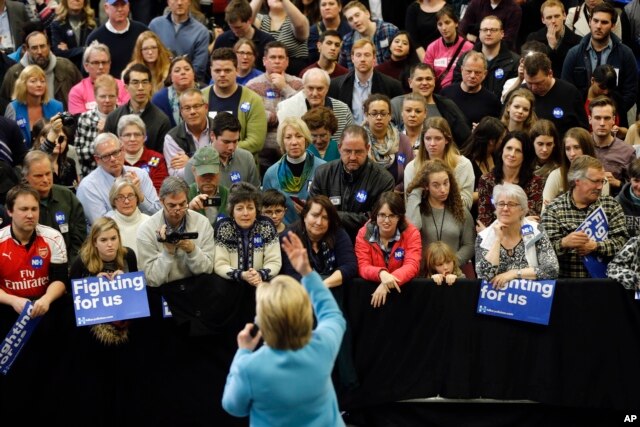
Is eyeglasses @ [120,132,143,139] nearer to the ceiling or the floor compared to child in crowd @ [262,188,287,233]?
nearer to the ceiling

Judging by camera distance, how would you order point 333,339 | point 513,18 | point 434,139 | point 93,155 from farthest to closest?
point 513,18
point 93,155
point 434,139
point 333,339

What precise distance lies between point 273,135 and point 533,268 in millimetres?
3462

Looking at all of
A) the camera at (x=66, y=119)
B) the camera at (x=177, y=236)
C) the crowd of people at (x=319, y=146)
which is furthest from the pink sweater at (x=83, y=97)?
the camera at (x=177, y=236)

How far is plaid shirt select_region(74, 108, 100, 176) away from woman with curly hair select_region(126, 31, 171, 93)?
1273 millimetres

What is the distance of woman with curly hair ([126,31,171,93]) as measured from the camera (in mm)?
11656

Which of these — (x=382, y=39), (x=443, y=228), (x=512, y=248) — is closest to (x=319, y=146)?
(x=443, y=228)

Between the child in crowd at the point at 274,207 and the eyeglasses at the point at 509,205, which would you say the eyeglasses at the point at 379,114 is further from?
the eyeglasses at the point at 509,205

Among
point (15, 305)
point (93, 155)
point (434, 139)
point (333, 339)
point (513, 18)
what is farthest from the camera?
point (513, 18)

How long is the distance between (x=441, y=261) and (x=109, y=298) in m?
2.31

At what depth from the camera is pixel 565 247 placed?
8391mm

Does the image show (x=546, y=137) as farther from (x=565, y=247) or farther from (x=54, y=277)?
(x=54, y=277)

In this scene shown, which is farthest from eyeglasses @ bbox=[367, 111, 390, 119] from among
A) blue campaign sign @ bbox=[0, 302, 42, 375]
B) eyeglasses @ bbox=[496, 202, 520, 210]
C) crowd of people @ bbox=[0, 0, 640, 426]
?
blue campaign sign @ bbox=[0, 302, 42, 375]

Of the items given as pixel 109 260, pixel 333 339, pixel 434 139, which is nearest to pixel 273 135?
pixel 434 139

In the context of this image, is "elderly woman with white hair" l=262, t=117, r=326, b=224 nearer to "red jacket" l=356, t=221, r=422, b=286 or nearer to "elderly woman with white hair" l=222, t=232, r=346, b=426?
"red jacket" l=356, t=221, r=422, b=286
